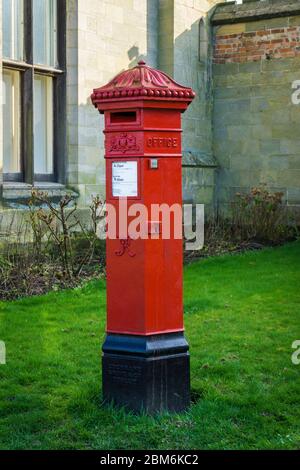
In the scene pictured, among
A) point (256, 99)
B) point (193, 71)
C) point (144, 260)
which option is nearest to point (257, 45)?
point (256, 99)

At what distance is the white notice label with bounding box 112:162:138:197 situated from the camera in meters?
4.76

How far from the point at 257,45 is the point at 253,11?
570 mm

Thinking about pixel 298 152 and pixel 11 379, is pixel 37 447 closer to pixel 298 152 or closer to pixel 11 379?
pixel 11 379

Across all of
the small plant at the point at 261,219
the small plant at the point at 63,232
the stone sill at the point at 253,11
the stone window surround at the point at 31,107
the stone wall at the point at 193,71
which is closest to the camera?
the small plant at the point at 63,232

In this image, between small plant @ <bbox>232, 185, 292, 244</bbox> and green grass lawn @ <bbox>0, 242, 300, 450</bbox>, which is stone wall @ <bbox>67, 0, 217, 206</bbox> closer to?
small plant @ <bbox>232, 185, 292, 244</bbox>

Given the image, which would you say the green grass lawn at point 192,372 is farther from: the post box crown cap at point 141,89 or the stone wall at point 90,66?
the stone wall at point 90,66

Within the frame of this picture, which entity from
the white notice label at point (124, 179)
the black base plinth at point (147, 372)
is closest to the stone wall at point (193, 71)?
the white notice label at point (124, 179)

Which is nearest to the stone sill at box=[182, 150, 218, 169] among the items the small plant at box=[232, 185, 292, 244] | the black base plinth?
the small plant at box=[232, 185, 292, 244]

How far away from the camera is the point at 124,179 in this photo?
480 centimetres

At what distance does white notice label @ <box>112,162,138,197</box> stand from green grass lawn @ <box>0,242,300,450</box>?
51.8 inches

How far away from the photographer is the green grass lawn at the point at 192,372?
4.37 meters

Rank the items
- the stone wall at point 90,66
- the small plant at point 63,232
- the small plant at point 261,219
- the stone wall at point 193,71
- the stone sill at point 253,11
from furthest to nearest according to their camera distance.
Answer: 1. the stone sill at point 253,11
2. the stone wall at point 193,71
3. the small plant at point 261,219
4. the stone wall at point 90,66
5. the small plant at point 63,232

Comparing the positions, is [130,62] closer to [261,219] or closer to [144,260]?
[261,219]

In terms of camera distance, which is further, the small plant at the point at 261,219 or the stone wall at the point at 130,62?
the small plant at the point at 261,219
